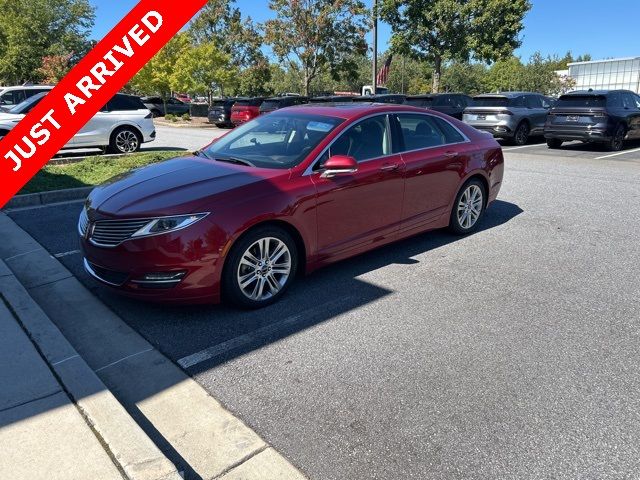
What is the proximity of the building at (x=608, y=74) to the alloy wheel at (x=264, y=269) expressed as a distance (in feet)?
252

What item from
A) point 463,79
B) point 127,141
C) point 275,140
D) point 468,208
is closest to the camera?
point 275,140

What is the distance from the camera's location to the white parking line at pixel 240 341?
3465 mm

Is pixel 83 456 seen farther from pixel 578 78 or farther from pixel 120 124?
pixel 578 78

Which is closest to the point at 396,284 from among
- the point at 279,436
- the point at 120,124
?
the point at 279,436

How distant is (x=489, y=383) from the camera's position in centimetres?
316

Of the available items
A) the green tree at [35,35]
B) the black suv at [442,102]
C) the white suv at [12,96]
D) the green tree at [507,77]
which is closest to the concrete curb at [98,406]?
the white suv at [12,96]

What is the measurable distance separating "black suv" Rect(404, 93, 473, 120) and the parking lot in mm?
12783

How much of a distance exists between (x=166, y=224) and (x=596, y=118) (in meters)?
13.7

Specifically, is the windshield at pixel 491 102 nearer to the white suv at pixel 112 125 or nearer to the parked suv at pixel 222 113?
the white suv at pixel 112 125

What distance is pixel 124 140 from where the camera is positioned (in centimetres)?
1298

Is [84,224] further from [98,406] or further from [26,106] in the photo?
[26,106]

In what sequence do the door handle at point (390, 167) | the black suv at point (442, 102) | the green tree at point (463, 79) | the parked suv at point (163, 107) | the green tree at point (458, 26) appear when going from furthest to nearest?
1. the green tree at point (463, 79)
2. the parked suv at point (163, 107)
3. the green tree at point (458, 26)
4. the black suv at point (442, 102)
5. the door handle at point (390, 167)

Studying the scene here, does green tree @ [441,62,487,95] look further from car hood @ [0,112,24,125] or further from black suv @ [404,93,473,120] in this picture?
car hood @ [0,112,24,125]

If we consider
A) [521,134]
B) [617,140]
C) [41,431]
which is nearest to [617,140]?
[617,140]
